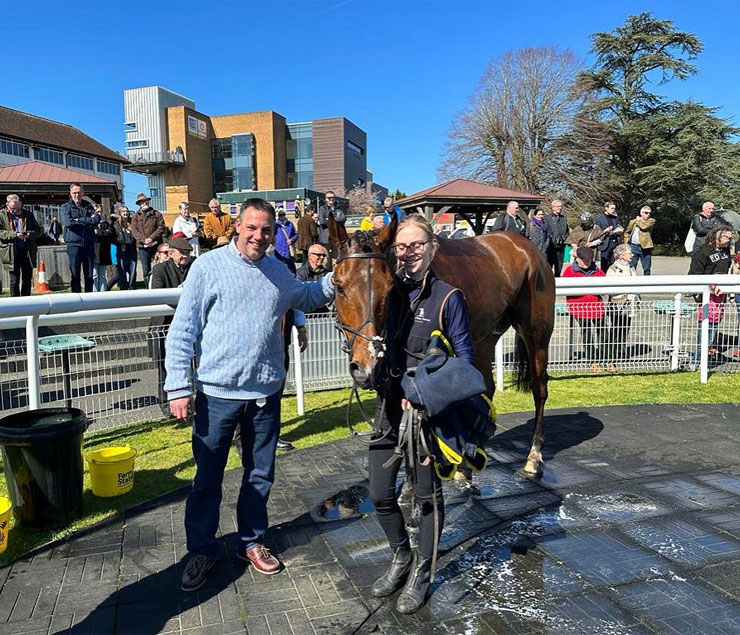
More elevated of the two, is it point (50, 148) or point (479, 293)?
point (50, 148)

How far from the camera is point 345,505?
428 cm

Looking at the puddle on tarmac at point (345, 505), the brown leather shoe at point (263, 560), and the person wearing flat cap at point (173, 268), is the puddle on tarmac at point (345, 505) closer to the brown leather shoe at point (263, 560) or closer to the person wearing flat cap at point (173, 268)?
the brown leather shoe at point (263, 560)

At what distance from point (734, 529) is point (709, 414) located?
3131 mm

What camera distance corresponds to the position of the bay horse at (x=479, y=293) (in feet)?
9.33

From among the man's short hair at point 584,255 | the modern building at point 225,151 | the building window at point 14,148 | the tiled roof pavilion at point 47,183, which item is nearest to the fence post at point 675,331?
the man's short hair at point 584,255

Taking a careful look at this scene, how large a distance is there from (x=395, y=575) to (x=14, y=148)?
61.9 metres

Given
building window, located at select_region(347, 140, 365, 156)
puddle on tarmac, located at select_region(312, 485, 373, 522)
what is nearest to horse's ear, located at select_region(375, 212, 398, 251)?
puddle on tarmac, located at select_region(312, 485, 373, 522)

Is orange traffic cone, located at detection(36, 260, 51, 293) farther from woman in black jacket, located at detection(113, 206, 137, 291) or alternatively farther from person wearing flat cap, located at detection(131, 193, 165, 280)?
person wearing flat cap, located at detection(131, 193, 165, 280)

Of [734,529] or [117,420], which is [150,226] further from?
[734,529]

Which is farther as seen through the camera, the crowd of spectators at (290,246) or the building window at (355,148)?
the building window at (355,148)

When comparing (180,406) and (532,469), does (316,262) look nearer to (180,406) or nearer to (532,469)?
(532,469)

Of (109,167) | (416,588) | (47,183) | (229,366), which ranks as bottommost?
(416,588)

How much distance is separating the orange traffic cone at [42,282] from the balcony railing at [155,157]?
185ft

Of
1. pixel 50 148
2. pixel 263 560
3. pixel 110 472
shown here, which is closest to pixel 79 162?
pixel 50 148
